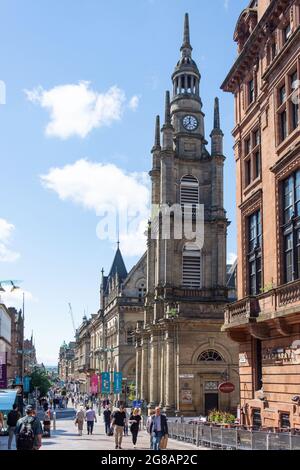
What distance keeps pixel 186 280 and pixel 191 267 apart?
1.27 m

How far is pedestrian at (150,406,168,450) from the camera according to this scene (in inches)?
799

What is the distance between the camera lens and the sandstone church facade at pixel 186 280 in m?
50.7

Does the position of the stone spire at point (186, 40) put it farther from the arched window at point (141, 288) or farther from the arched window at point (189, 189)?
the arched window at point (141, 288)

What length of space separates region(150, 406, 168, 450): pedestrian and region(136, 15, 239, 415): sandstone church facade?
98.8 feet

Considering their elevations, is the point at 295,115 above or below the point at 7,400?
above

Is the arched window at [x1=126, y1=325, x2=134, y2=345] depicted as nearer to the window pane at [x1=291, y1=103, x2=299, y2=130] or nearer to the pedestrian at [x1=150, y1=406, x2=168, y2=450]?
the window pane at [x1=291, y1=103, x2=299, y2=130]

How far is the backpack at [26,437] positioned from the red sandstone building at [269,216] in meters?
11.6

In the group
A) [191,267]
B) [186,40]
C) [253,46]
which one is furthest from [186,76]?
[253,46]

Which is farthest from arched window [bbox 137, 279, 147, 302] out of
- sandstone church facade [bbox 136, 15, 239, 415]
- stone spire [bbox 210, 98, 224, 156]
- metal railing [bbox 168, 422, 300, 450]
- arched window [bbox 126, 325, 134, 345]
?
metal railing [bbox 168, 422, 300, 450]

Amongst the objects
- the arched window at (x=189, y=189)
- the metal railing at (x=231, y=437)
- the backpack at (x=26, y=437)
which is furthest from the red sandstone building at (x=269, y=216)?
the arched window at (x=189, y=189)

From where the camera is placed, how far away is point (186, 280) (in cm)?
6000

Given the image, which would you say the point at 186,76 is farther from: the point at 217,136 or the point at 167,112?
the point at 217,136
